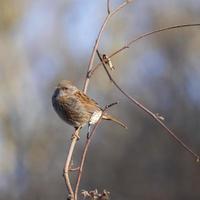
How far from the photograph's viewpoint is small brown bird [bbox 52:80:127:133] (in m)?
5.54

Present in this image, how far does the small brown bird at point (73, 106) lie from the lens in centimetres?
554

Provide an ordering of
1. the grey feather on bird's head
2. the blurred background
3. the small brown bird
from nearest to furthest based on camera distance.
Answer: the grey feather on bird's head, the small brown bird, the blurred background

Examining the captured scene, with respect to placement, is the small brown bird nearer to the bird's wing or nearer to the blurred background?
the bird's wing

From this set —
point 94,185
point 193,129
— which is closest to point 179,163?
point 193,129

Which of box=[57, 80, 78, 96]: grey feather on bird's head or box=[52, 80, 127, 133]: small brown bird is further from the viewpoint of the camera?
box=[52, 80, 127, 133]: small brown bird

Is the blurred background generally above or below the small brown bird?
above

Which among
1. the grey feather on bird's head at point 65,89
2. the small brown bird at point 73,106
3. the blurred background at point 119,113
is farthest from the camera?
the blurred background at point 119,113

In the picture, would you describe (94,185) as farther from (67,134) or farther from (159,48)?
(159,48)

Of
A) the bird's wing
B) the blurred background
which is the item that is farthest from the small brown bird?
the blurred background

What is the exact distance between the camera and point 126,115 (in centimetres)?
2048

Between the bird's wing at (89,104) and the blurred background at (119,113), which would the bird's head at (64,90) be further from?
the blurred background at (119,113)

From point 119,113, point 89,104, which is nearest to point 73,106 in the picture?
point 89,104

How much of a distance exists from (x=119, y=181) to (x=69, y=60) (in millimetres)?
4703

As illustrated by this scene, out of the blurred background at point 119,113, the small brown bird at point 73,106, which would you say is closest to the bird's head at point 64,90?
the small brown bird at point 73,106
